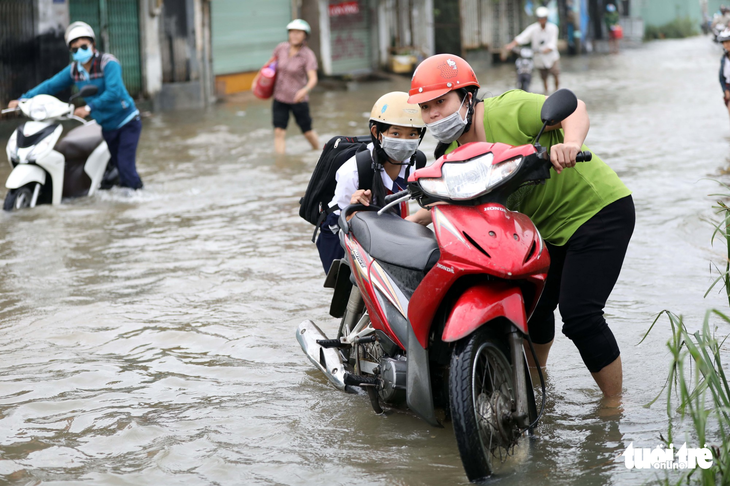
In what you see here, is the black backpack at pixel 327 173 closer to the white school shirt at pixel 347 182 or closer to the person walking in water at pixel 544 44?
the white school shirt at pixel 347 182

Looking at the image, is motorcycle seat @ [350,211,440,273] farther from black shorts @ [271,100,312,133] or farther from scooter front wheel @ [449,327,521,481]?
black shorts @ [271,100,312,133]

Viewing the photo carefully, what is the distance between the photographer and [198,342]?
199 inches

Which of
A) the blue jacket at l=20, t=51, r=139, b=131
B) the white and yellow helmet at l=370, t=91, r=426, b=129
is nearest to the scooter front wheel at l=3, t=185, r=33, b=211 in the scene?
the blue jacket at l=20, t=51, r=139, b=131

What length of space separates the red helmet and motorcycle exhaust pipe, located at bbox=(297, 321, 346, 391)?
130cm

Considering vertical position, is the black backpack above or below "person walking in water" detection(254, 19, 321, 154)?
below

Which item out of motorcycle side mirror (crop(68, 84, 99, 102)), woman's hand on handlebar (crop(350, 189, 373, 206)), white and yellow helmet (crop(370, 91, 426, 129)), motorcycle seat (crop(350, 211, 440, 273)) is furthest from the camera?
motorcycle side mirror (crop(68, 84, 99, 102))

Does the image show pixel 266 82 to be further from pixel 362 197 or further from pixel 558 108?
pixel 558 108

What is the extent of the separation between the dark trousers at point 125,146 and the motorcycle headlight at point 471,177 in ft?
19.9

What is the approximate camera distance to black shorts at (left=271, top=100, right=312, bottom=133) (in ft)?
36.6

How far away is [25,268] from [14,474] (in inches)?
135

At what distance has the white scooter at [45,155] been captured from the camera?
332 inches

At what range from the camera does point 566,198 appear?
12.0 feet

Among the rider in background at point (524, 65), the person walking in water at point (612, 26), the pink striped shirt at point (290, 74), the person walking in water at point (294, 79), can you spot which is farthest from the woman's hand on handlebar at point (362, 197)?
the person walking in water at point (612, 26)

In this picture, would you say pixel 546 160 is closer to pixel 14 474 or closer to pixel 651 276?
pixel 14 474
